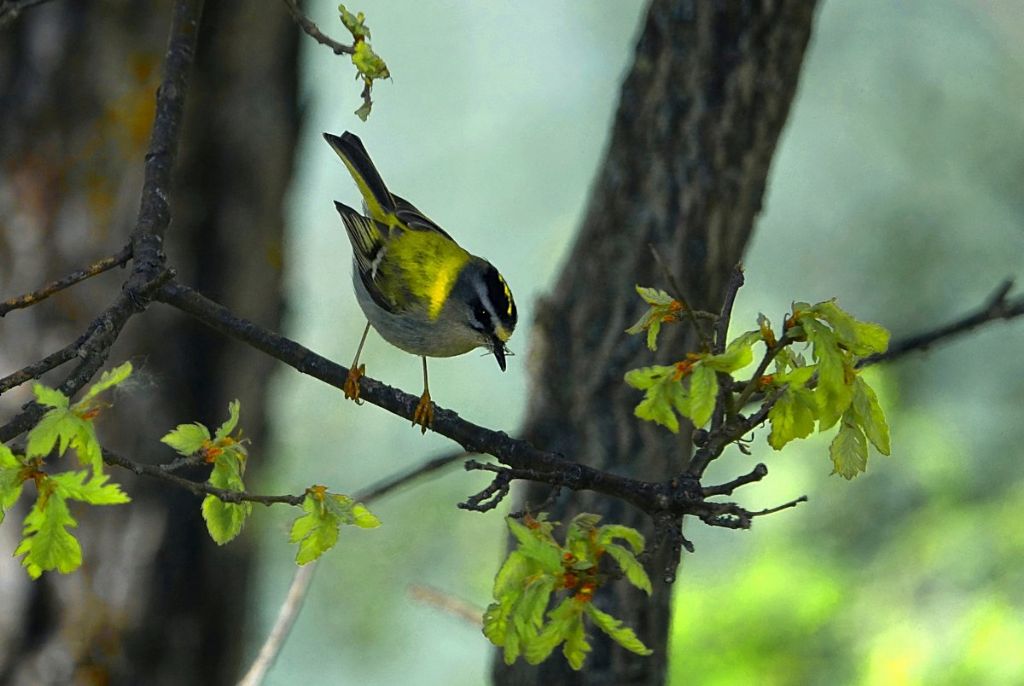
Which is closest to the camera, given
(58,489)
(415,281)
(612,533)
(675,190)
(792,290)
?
(58,489)

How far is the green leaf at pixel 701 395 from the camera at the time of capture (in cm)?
179

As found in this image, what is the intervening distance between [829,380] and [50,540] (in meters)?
1.22

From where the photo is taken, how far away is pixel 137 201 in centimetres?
444

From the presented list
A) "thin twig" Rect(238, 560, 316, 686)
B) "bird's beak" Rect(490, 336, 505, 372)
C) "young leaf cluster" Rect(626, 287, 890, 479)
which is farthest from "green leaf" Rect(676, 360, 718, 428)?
"bird's beak" Rect(490, 336, 505, 372)

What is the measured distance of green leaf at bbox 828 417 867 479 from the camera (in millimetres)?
1907

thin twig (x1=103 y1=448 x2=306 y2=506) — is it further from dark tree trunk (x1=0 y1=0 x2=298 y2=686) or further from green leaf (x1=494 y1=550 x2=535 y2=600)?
dark tree trunk (x1=0 y1=0 x2=298 y2=686)

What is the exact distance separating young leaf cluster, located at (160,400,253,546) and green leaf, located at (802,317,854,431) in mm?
982

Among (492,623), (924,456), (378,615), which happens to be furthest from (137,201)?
(378,615)

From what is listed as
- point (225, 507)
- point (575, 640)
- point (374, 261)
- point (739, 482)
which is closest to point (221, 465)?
point (225, 507)

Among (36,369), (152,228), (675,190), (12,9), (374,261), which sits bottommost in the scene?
(36,369)

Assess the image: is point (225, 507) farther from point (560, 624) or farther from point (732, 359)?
point (732, 359)

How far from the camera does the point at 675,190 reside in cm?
352

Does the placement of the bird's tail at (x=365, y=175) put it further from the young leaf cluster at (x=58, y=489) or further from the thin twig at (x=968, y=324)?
the young leaf cluster at (x=58, y=489)

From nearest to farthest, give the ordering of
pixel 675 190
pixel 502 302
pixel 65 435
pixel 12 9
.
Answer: pixel 65 435, pixel 12 9, pixel 675 190, pixel 502 302
